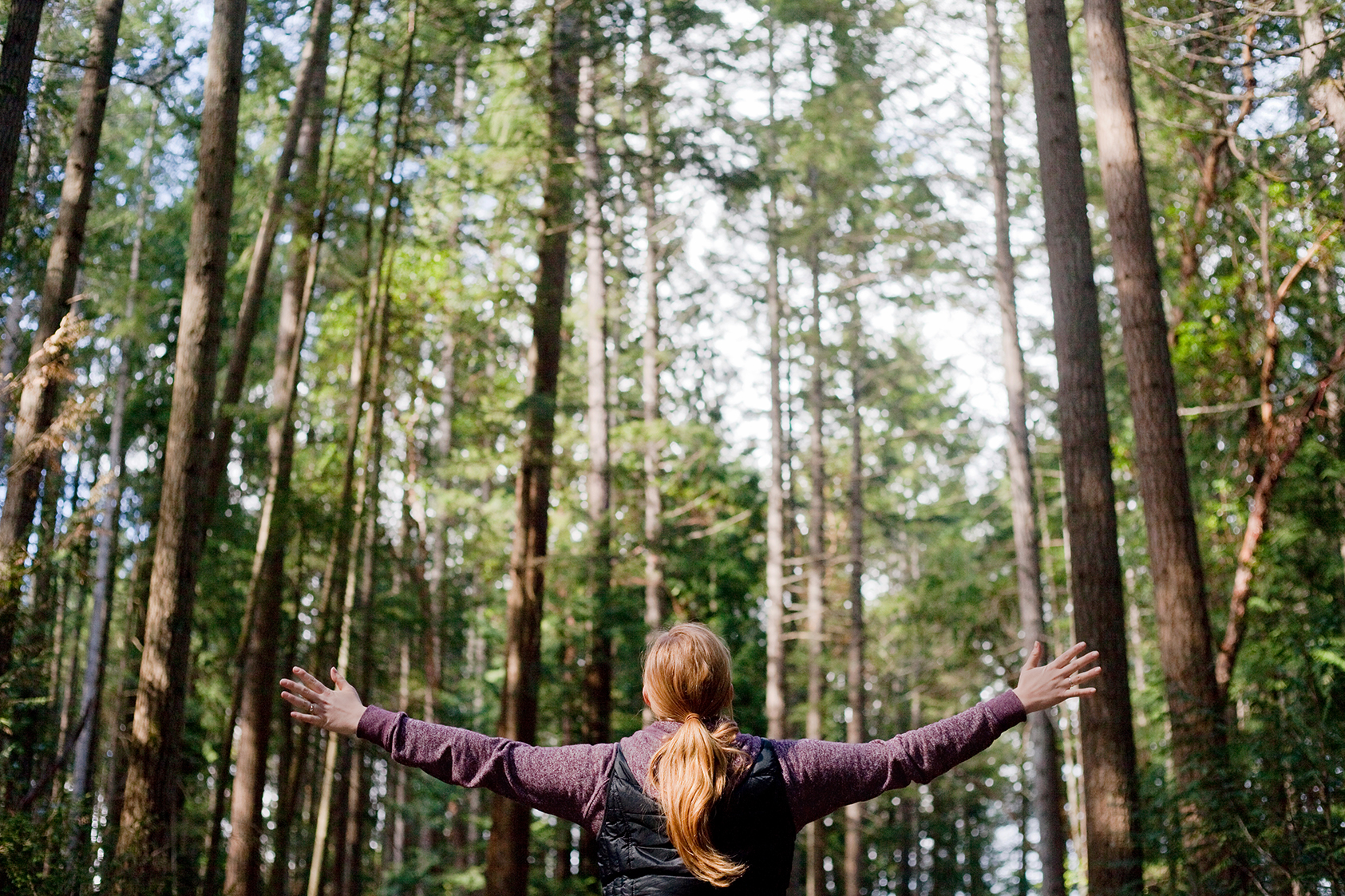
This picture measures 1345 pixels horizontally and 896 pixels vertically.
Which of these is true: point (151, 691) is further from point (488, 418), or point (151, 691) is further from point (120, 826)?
point (488, 418)

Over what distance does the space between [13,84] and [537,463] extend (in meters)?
6.07

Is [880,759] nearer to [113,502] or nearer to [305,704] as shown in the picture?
[305,704]

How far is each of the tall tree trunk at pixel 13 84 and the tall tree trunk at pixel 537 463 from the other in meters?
5.18

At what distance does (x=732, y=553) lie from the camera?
2122 centimetres

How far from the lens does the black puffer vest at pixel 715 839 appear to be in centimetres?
255

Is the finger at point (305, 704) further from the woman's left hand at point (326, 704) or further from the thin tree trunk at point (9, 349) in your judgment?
the thin tree trunk at point (9, 349)

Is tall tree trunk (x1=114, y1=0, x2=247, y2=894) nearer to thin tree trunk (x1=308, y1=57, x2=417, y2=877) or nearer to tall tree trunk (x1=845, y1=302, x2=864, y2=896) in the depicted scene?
thin tree trunk (x1=308, y1=57, x2=417, y2=877)

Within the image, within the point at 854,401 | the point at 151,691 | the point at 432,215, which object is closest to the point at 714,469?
the point at 854,401

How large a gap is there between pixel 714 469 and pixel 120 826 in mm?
14659

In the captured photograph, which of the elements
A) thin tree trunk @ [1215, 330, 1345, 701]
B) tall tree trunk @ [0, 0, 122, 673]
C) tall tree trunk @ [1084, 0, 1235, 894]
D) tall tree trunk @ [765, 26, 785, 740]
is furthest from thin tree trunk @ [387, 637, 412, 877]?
thin tree trunk @ [1215, 330, 1345, 701]

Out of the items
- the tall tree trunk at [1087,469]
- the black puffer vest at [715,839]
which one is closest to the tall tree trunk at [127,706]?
the black puffer vest at [715,839]

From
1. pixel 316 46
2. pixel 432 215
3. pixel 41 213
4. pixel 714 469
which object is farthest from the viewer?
pixel 714 469

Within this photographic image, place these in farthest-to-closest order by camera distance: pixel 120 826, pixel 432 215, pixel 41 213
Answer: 1. pixel 432 215
2. pixel 41 213
3. pixel 120 826

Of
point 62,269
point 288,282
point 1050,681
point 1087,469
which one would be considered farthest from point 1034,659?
point 288,282
